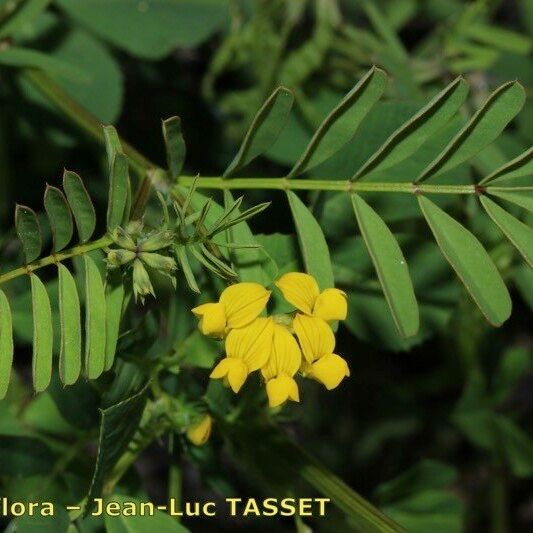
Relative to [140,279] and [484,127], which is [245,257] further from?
[484,127]

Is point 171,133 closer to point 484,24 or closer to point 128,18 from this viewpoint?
point 128,18

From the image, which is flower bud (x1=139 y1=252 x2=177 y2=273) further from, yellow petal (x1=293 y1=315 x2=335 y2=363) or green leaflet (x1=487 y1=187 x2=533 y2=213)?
green leaflet (x1=487 y1=187 x2=533 y2=213)

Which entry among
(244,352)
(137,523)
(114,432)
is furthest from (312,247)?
(137,523)

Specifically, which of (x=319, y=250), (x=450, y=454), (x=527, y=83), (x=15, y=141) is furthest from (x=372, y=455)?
(x=319, y=250)

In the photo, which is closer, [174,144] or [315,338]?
[315,338]

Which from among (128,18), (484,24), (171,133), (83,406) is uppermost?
(484,24)

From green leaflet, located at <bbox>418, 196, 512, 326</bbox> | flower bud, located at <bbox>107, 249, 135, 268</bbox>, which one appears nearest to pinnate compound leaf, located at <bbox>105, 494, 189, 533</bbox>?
flower bud, located at <bbox>107, 249, 135, 268</bbox>
